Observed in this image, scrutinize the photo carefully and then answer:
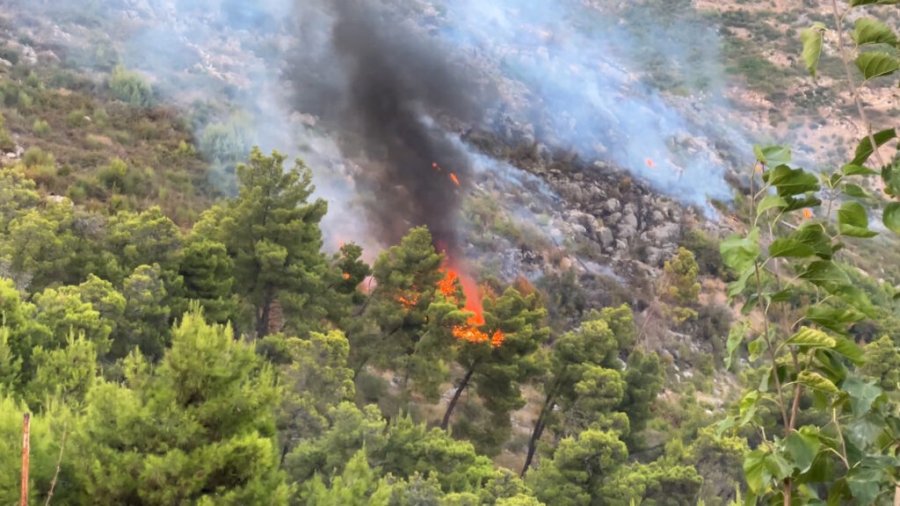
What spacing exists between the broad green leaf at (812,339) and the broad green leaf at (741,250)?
20 cm

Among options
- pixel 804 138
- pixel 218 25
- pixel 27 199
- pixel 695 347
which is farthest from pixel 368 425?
pixel 804 138

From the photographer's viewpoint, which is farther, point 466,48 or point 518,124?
point 466,48

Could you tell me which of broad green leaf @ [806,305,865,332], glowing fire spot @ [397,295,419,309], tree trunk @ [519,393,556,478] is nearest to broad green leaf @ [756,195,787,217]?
broad green leaf @ [806,305,865,332]

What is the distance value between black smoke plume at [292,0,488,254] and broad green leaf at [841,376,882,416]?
76.9 ft

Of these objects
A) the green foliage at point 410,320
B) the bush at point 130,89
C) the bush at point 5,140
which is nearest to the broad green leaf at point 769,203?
the green foliage at point 410,320

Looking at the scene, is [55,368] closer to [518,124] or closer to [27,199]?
[27,199]

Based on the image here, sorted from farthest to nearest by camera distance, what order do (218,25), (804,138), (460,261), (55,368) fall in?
(804,138)
(218,25)
(460,261)
(55,368)

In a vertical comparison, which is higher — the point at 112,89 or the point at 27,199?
the point at 112,89

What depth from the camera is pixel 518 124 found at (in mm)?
33844

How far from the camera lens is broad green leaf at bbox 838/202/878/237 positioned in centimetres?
134

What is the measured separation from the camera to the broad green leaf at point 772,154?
1.38 meters

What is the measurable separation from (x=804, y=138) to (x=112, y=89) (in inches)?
1424

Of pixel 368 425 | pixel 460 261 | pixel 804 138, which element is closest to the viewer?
pixel 368 425

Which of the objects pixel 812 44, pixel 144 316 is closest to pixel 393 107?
pixel 144 316
